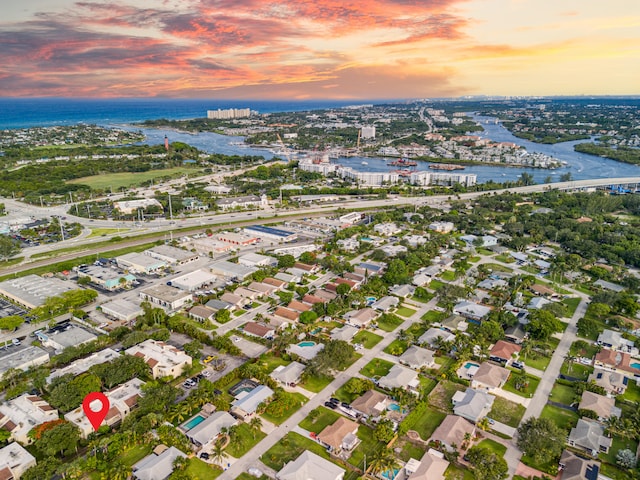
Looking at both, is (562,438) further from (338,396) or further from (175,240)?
(175,240)

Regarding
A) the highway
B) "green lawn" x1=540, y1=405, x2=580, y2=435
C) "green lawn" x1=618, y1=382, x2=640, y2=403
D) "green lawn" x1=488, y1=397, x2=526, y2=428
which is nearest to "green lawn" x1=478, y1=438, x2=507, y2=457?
"green lawn" x1=488, y1=397, x2=526, y2=428

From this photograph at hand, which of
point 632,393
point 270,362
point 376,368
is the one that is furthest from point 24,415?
point 632,393

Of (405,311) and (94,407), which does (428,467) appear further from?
(405,311)

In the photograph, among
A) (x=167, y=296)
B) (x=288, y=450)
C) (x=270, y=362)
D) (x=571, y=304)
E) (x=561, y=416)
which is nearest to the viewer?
(x=288, y=450)

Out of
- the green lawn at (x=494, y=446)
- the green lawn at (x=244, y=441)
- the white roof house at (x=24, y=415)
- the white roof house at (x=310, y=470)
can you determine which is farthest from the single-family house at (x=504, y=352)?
the white roof house at (x=24, y=415)

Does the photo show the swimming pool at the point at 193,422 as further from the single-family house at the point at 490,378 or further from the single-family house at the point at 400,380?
the single-family house at the point at 490,378

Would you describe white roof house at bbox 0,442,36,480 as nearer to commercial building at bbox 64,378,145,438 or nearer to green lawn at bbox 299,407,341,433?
commercial building at bbox 64,378,145,438

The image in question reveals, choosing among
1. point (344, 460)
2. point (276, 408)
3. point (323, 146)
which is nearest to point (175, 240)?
point (276, 408)
